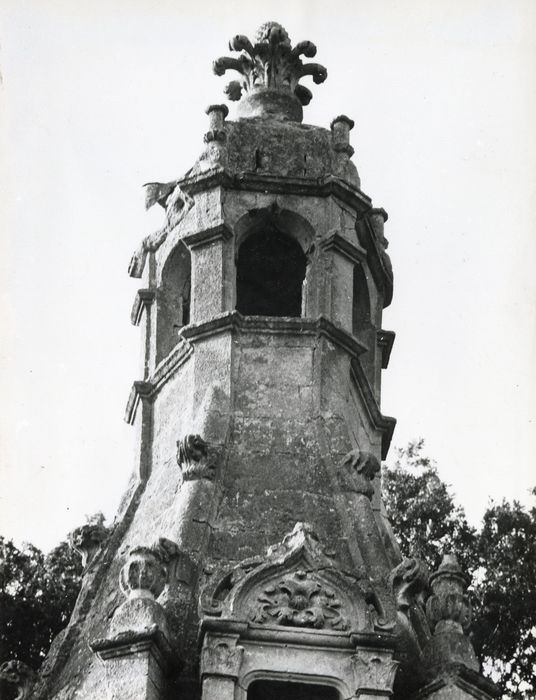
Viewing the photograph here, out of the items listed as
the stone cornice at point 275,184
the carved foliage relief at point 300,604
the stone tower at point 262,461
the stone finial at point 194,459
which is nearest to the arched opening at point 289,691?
the stone tower at point 262,461

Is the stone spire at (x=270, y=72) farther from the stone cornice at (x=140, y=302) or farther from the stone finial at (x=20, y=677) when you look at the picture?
the stone finial at (x=20, y=677)

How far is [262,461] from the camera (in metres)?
23.4

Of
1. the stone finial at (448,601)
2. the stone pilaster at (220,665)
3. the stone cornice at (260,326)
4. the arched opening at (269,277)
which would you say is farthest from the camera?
the arched opening at (269,277)

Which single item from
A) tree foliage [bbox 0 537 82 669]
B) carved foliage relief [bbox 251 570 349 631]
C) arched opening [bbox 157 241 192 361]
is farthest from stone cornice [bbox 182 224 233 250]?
carved foliage relief [bbox 251 570 349 631]

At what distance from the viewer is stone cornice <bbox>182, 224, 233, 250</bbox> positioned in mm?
25156

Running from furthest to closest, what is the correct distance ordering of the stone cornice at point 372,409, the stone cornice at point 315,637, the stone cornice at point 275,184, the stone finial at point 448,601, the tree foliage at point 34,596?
the tree foliage at point 34,596 → the stone cornice at point 275,184 → the stone cornice at point 372,409 → the stone finial at point 448,601 → the stone cornice at point 315,637

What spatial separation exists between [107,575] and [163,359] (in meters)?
2.68

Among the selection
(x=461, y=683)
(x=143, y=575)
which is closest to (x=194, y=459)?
(x=143, y=575)

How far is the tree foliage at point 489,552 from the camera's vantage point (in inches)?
1069

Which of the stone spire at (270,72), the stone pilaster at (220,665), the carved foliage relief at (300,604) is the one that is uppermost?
the stone spire at (270,72)

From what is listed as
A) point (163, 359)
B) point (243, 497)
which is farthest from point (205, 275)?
point (243, 497)

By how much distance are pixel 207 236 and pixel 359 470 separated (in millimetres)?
3217

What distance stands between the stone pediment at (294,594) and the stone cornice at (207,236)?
441cm

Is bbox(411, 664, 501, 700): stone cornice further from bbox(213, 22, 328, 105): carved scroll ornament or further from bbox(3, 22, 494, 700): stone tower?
bbox(213, 22, 328, 105): carved scroll ornament
